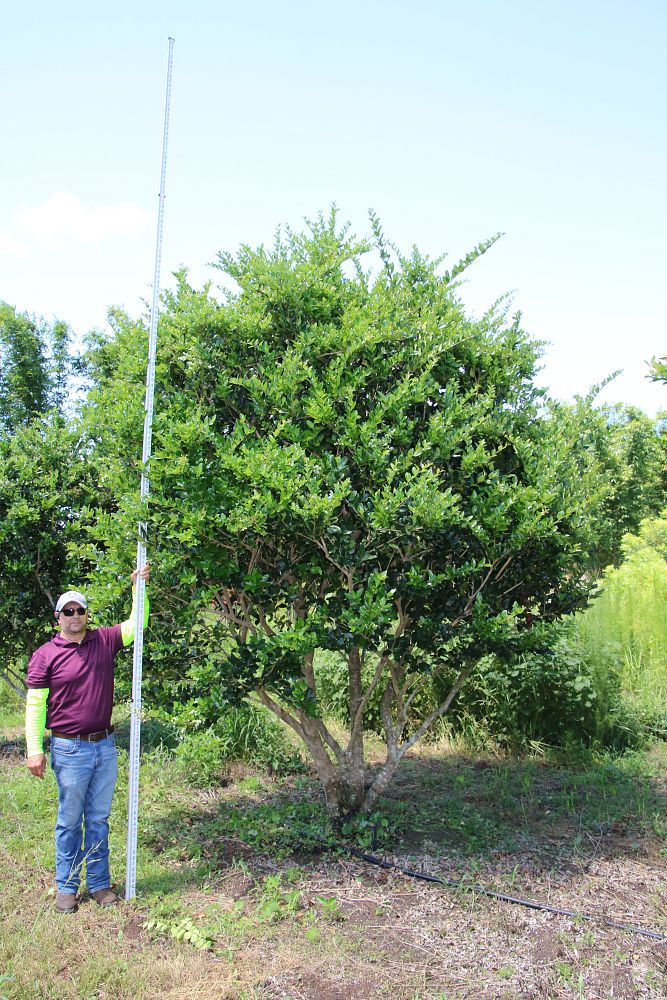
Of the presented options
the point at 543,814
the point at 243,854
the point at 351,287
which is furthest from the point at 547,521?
the point at 243,854

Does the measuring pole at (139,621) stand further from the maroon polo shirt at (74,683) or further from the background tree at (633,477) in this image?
the background tree at (633,477)

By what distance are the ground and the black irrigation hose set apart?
2 centimetres

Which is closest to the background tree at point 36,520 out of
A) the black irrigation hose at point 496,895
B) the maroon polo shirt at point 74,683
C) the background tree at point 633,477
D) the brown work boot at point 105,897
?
the maroon polo shirt at point 74,683

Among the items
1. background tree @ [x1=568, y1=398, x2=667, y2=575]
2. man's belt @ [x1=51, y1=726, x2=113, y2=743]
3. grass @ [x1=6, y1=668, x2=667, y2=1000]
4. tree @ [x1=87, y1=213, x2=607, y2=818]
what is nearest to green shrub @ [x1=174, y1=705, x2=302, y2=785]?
grass @ [x1=6, y1=668, x2=667, y2=1000]

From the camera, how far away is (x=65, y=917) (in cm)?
417

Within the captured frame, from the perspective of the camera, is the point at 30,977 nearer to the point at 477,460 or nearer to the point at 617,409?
the point at 477,460

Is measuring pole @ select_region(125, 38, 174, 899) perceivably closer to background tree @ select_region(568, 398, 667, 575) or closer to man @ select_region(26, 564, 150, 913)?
man @ select_region(26, 564, 150, 913)

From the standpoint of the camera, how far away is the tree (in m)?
4.48

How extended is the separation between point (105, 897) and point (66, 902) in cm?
21

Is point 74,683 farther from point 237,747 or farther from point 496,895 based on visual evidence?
point 237,747

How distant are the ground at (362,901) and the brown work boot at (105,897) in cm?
8

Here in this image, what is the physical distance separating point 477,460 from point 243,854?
296 centimetres

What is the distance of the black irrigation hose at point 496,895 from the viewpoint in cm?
400

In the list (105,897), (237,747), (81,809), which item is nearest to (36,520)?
(237,747)
